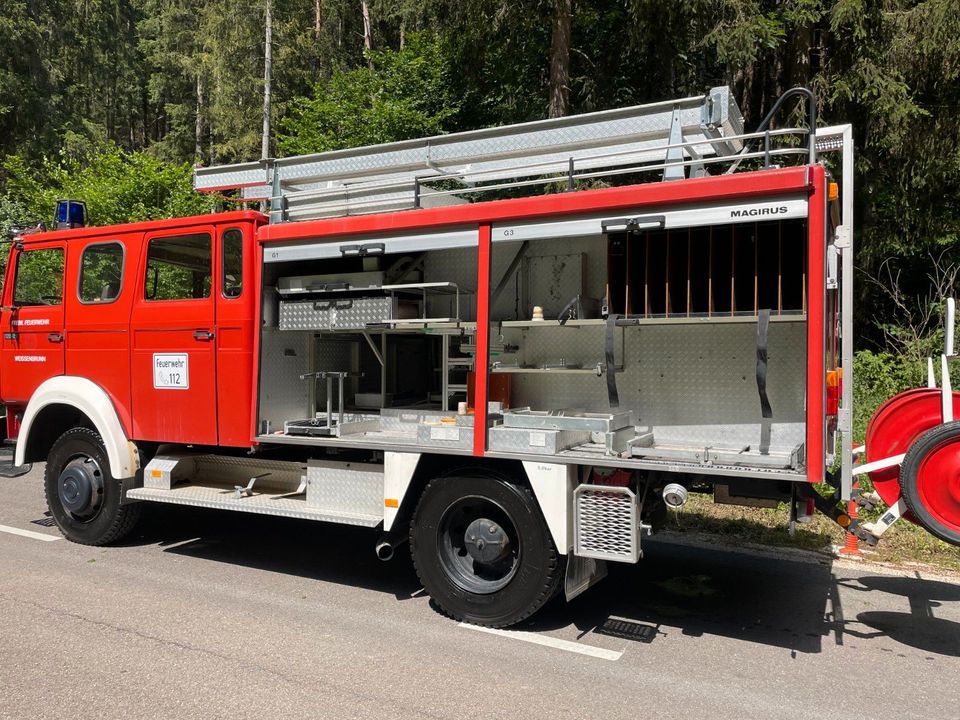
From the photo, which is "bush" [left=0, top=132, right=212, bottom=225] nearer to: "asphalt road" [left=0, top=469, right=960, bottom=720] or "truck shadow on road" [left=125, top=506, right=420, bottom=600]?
"truck shadow on road" [left=125, top=506, right=420, bottom=600]

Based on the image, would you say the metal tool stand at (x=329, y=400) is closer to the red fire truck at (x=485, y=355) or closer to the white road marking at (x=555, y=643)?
the red fire truck at (x=485, y=355)

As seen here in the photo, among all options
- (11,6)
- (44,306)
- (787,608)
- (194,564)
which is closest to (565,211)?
(787,608)

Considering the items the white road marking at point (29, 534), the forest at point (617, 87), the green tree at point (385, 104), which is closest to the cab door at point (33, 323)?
the white road marking at point (29, 534)

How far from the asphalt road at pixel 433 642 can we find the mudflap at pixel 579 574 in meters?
0.26

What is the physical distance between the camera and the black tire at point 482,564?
14.5 feet

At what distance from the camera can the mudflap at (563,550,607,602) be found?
4.45 m

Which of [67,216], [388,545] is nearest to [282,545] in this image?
[388,545]

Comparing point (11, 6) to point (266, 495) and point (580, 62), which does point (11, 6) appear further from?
point (266, 495)

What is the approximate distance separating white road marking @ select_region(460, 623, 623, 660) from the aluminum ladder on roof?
9.10ft

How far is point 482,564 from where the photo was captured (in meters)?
4.69

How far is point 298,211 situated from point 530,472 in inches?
114

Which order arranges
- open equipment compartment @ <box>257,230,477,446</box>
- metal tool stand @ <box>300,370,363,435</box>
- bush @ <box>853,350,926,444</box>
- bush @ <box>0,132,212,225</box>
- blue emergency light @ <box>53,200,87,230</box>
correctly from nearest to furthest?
open equipment compartment @ <box>257,230,477,446</box>
metal tool stand @ <box>300,370,363,435</box>
blue emergency light @ <box>53,200,87,230</box>
bush @ <box>853,350,926,444</box>
bush @ <box>0,132,212,225</box>

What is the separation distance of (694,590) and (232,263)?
426 cm

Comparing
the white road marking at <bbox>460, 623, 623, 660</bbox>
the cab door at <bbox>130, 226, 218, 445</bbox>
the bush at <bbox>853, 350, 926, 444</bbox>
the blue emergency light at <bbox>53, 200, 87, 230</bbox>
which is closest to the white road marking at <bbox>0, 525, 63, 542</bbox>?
the cab door at <bbox>130, 226, 218, 445</bbox>
